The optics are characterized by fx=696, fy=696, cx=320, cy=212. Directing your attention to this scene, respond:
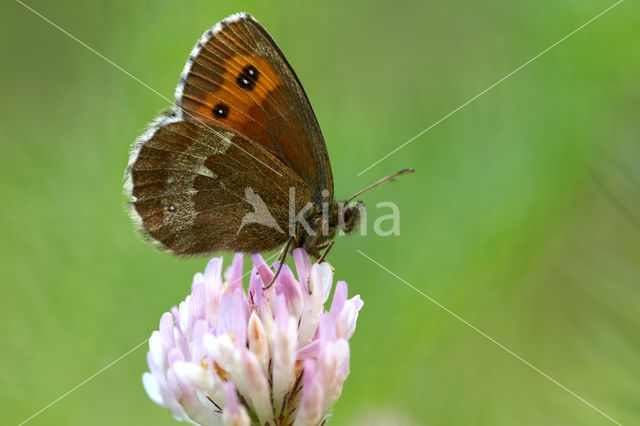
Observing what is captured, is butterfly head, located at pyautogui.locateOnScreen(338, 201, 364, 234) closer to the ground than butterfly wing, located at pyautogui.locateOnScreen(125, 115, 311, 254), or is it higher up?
closer to the ground

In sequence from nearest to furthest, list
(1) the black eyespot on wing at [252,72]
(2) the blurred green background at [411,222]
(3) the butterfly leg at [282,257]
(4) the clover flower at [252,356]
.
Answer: (4) the clover flower at [252,356], (3) the butterfly leg at [282,257], (1) the black eyespot on wing at [252,72], (2) the blurred green background at [411,222]

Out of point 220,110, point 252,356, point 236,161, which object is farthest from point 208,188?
point 252,356

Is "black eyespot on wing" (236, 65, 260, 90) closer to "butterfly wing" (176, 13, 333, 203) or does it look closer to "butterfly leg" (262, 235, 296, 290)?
"butterfly wing" (176, 13, 333, 203)

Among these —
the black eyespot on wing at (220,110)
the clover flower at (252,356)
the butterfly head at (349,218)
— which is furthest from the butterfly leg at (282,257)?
the black eyespot on wing at (220,110)

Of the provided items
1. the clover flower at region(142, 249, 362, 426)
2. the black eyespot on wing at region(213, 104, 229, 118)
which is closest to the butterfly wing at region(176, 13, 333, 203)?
the black eyespot on wing at region(213, 104, 229, 118)

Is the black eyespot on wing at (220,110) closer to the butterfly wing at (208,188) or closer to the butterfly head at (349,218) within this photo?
the butterfly wing at (208,188)

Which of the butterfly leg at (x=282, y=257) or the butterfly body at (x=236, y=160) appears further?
the butterfly body at (x=236, y=160)

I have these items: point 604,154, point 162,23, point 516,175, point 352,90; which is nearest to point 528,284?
point 516,175

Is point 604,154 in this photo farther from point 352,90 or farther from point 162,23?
point 162,23
